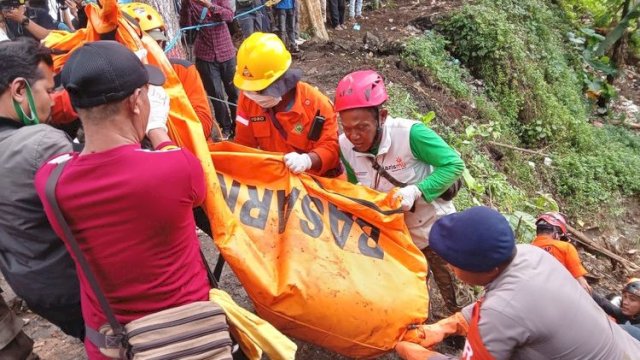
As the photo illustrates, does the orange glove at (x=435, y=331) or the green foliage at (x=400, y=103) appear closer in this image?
the orange glove at (x=435, y=331)

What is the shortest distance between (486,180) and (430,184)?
13.1ft

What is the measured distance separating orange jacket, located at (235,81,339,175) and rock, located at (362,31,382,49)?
6342mm

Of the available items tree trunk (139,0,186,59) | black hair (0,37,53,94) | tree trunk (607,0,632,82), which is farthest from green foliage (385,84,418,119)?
tree trunk (607,0,632,82)

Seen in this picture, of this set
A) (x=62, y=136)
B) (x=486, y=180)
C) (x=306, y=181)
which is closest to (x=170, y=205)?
(x=62, y=136)

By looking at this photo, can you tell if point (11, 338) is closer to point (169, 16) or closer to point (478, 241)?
point (478, 241)

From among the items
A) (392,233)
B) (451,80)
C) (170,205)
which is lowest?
(451,80)

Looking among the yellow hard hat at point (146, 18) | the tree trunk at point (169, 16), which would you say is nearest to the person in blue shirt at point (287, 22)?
the tree trunk at point (169, 16)

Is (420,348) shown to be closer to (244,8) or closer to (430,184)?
(430,184)

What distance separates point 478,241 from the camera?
76.9 inches

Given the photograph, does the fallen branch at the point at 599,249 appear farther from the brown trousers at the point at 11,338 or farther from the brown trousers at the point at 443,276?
the brown trousers at the point at 11,338

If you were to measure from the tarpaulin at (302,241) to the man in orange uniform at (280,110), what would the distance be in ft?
0.96

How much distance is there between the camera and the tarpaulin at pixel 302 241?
221cm

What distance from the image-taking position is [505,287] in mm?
1956

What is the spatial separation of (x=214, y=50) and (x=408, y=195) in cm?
394
